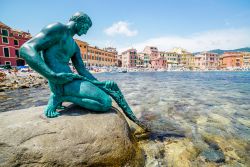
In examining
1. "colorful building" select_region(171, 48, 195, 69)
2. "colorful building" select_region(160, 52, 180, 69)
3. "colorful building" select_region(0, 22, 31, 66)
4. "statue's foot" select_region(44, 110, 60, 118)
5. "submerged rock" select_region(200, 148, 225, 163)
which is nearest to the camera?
"statue's foot" select_region(44, 110, 60, 118)

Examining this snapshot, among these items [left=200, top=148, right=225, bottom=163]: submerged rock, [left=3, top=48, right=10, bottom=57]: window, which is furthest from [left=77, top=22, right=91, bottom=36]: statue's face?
[left=3, top=48, right=10, bottom=57]: window

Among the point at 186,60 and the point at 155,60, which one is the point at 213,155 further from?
the point at 186,60

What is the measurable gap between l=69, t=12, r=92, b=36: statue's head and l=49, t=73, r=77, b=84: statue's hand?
2.53 feet

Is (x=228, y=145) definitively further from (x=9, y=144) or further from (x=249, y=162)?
(x=9, y=144)

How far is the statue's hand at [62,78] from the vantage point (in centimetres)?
228

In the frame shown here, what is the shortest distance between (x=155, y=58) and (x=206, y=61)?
38.1 m

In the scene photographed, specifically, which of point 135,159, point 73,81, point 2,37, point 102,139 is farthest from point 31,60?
point 2,37

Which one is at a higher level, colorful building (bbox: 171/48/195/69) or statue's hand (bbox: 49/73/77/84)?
colorful building (bbox: 171/48/195/69)

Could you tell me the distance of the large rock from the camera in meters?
1.92

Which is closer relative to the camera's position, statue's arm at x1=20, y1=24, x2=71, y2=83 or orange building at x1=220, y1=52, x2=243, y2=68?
statue's arm at x1=20, y1=24, x2=71, y2=83

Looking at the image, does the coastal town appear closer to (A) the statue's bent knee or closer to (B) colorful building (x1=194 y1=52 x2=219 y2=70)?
(B) colorful building (x1=194 y1=52 x2=219 y2=70)

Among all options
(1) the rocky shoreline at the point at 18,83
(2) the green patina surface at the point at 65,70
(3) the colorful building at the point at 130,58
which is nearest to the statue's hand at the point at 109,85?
(2) the green patina surface at the point at 65,70

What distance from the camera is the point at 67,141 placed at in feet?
7.00

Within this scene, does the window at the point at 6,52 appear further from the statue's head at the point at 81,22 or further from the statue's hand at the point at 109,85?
the statue's hand at the point at 109,85
